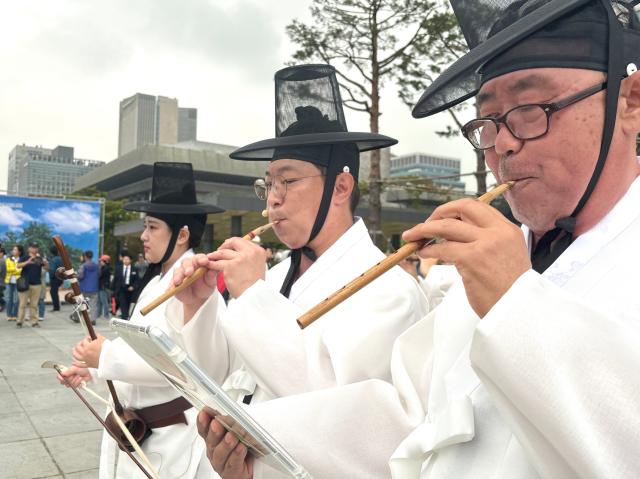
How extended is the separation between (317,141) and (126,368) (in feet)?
4.10

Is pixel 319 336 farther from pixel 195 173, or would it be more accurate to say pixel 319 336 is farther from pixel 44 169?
pixel 44 169

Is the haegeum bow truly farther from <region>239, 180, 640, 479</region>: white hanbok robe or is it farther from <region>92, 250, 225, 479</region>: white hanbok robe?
<region>239, 180, 640, 479</region>: white hanbok robe

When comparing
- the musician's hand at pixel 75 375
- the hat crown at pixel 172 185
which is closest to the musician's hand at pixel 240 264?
the musician's hand at pixel 75 375

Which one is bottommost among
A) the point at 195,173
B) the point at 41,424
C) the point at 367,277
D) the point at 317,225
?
the point at 41,424

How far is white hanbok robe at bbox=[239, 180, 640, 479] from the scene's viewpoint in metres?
0.83

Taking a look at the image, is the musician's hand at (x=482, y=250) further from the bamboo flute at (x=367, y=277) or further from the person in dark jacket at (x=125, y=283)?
the person in dark jacket at (x=125, y=283)

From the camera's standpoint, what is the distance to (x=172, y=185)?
11.2 feet

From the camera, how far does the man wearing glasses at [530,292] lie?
838 mm

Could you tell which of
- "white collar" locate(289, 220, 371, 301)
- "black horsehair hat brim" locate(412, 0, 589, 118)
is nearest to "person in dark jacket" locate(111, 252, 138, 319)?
"white collar" locate(289, 220, 371, 301)

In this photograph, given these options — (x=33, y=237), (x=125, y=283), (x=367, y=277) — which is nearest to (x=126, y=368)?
(x=367, y=277)

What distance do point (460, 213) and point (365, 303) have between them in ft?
2.61

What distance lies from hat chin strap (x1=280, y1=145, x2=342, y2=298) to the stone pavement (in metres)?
1.39

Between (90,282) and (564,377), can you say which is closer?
(564,377)

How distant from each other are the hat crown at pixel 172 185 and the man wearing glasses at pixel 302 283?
1.12m
